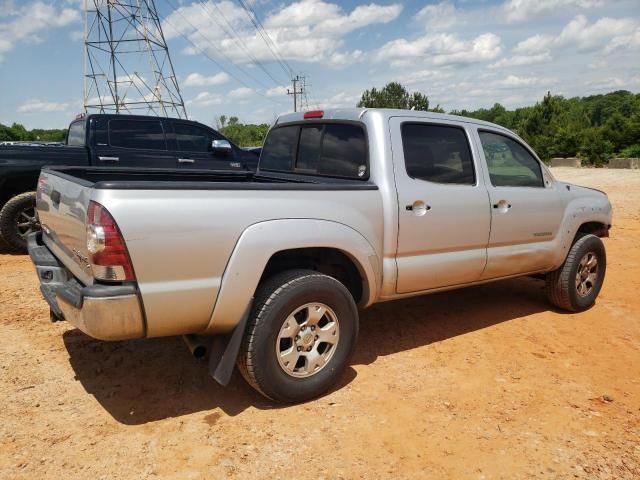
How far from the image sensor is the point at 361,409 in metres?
3.23

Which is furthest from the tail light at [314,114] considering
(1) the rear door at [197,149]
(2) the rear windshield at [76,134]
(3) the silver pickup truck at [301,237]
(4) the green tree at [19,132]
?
(4) the green tree at [19,132]

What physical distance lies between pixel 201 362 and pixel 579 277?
366cm

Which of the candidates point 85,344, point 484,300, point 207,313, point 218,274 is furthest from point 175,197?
point 484,300

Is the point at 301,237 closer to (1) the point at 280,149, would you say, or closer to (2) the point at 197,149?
(1) the point at 280,149

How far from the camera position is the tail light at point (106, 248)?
A: 251 centimetres

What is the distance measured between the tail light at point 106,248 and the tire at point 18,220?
4711 millimetres

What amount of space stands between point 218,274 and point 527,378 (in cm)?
232

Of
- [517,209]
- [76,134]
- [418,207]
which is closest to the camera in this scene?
[418,207]

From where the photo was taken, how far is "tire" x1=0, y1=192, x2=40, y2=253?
264 inches

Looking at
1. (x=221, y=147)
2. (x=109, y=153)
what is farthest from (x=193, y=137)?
(x=109, y=153)

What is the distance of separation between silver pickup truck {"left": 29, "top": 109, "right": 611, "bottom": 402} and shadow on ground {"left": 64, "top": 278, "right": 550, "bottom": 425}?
0.45 meters

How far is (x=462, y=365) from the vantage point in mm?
3910

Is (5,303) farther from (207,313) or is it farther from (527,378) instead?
(527,378)

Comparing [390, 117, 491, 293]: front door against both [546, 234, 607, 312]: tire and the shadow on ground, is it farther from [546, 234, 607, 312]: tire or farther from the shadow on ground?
[546, 234, 607, 312]: tire
